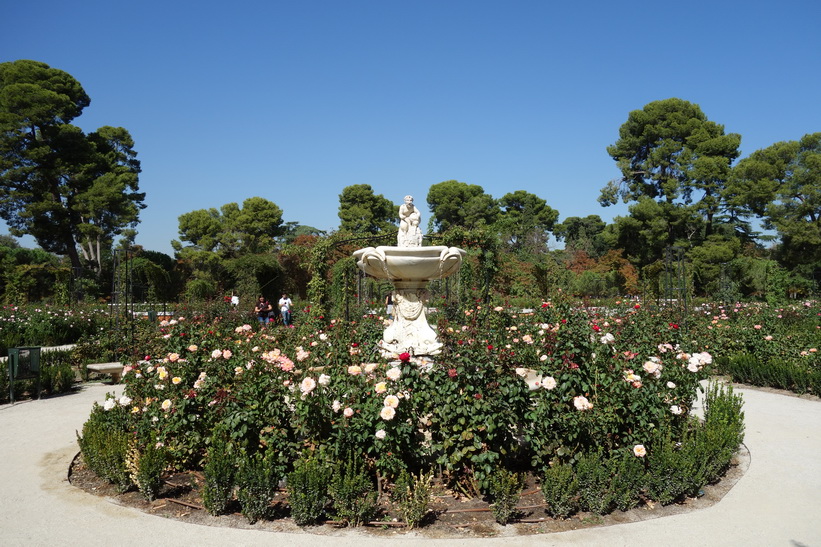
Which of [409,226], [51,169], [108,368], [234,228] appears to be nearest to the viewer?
[409,226]

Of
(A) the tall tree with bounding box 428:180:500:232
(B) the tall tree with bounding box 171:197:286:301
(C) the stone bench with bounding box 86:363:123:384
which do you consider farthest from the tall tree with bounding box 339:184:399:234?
(C) the stone bench with bounding box 86:363:123:384

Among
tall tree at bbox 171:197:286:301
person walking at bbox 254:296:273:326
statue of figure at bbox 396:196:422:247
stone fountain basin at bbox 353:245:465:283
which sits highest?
tall tree at bbox 171:197:286:301

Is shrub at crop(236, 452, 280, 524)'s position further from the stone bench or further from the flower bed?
the stone bench

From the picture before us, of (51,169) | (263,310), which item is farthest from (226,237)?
(263,310)

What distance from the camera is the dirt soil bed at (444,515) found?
3.38 m

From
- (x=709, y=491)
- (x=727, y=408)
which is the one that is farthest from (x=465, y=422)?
(x=727, y=408)

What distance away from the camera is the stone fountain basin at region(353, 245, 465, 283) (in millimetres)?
7109

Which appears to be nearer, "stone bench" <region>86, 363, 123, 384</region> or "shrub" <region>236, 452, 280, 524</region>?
"shrub" <region>236, 452, 280, 524</region>

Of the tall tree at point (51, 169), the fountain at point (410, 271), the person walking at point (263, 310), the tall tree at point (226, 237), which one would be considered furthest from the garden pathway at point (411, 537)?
the tall tree at point (51, 169)

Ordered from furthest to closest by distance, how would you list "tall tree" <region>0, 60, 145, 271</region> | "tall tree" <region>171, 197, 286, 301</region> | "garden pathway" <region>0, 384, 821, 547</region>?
"tall tree" <region>171, 197, 286, 301</region> → "tall tree" <region>0, 60, 145, 271</region> → "garden pathway" <region>0, 384, 821, 547</region>

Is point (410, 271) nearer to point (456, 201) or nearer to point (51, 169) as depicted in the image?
point (51, 169)

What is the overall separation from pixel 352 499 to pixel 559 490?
4.65ft

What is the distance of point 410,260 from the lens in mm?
7160

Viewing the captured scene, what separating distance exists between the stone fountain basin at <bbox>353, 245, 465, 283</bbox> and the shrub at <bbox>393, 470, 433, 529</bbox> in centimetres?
389
